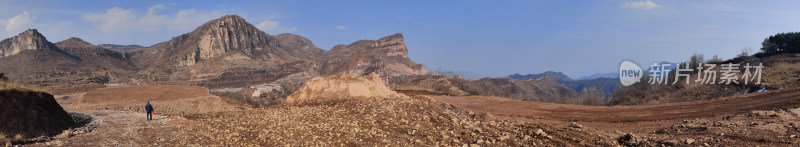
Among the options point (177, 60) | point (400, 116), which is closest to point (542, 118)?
point (400, 116)

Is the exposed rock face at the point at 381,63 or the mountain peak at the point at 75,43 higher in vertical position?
the mountain peak at the point at 75,43

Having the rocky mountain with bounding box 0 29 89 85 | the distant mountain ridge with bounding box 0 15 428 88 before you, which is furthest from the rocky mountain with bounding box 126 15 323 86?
the rocky mountain with bounding box 0 29 89 85

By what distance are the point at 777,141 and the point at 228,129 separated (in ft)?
40.2

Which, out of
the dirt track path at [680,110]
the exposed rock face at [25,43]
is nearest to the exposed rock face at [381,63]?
the exposed rock face at [25,43]

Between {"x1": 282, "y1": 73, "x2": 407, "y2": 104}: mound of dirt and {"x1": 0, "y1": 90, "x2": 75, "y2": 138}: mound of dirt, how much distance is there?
27.8ft

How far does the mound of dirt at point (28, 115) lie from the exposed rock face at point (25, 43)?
13101 centimetres

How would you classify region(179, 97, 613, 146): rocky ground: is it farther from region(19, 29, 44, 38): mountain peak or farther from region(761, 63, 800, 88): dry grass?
region(19, 29, 44, 38): mountain peak

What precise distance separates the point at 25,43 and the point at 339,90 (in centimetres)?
13930

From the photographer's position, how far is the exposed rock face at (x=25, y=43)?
108250 millimetres

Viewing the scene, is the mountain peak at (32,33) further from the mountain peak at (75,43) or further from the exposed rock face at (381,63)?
the exposed rock face at (381,63)

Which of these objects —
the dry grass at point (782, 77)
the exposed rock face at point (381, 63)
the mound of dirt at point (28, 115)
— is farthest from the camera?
the exposed rock face at point (381, 63)

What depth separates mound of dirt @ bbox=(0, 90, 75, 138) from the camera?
10734 mm

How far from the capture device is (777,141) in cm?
711

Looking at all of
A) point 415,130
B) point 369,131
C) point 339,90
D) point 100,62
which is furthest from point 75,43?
point 415,130
